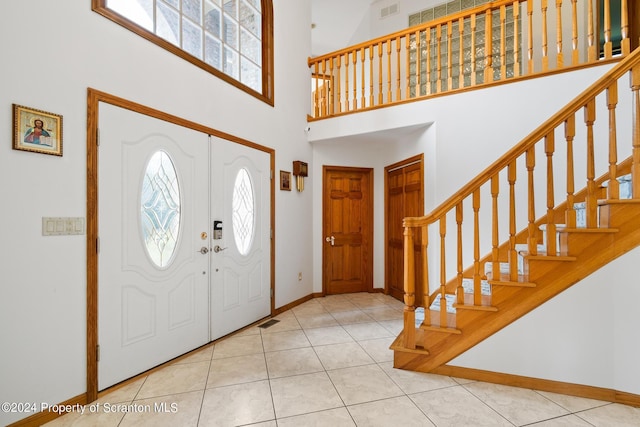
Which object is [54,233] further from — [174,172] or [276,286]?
[276,286]

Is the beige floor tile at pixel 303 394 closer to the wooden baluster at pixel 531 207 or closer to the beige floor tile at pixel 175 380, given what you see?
the beige floor tile at pixel 175 380

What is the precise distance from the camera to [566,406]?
1.90m

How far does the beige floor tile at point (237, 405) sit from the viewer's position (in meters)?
1.81

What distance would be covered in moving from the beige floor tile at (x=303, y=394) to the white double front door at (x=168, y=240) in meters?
1.02

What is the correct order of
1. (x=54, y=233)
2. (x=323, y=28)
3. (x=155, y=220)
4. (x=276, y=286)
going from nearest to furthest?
1. (x=54, y=233)
2. (x=155, y=220)
3. (x=276, y=286)
4. (x=323, y=28)

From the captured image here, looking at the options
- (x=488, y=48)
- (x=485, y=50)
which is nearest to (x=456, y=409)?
(x=488, y=48)

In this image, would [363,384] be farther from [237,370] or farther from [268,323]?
[268,323]

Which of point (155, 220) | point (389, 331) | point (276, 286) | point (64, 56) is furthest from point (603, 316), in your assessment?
point (64, 56)

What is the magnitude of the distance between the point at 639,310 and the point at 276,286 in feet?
10.5

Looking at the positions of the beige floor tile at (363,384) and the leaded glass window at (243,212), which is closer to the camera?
the beige floor tile at (363,384)

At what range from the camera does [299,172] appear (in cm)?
412

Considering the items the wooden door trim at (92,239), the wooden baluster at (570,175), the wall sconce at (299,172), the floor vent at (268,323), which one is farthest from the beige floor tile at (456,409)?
the wall sconce at (299,172)

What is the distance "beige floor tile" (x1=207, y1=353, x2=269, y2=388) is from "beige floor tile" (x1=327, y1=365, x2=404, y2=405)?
1.87ft

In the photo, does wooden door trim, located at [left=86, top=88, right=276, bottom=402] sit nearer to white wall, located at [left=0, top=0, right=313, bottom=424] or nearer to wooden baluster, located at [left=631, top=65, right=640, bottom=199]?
white wall, located at [left=0, top=0, right=313, bottom=424]
